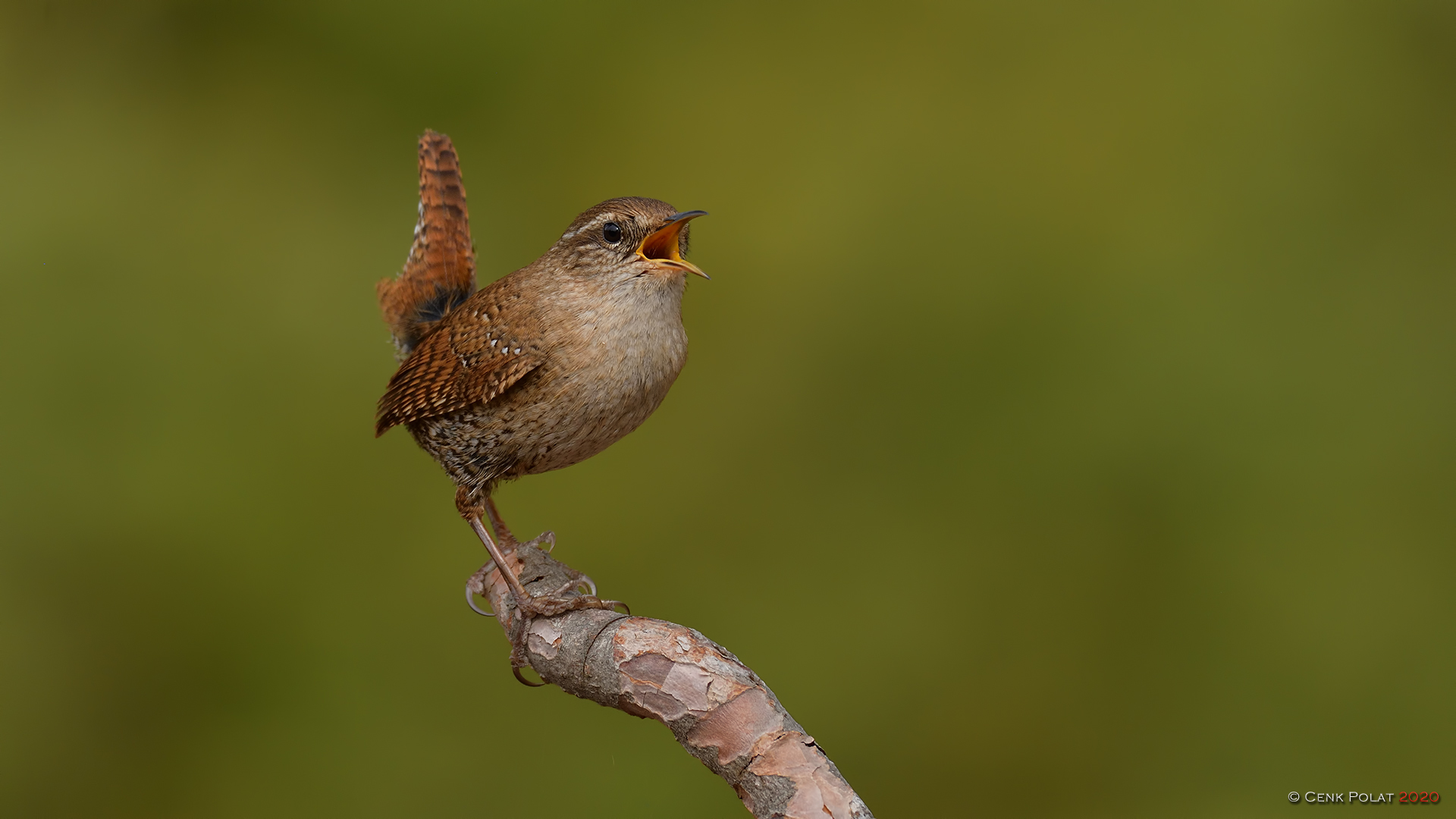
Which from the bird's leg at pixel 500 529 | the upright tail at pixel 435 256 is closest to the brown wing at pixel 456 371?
the upright tail at pixel 435 256

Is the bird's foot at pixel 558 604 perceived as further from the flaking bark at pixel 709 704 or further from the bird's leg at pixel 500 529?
the bird's leg at pixel 500 529

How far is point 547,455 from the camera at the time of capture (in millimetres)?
2221

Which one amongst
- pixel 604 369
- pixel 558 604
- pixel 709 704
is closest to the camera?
pixel 709 704

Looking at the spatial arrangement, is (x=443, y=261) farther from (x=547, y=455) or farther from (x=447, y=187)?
(x=547, y=455)

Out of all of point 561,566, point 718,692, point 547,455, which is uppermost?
point 547,455

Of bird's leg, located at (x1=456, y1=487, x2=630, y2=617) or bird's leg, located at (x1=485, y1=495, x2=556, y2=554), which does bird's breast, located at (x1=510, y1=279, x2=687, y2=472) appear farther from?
bird's leg, located at (x1=485, y1=495, x2=556, y2=554)

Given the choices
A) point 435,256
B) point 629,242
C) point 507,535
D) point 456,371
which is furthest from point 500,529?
point 629,242

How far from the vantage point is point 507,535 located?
2.62 m

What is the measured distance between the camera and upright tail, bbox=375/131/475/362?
2.57m

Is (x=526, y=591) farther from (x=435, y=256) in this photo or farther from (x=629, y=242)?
(x=435, y=256)

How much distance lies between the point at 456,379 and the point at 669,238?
21.5 inches

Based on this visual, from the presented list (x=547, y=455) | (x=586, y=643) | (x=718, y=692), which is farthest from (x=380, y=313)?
(x=718, y=692)

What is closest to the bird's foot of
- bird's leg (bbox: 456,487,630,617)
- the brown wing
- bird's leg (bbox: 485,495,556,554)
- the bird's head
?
bird's leg (bbox: 456,487,630,617)

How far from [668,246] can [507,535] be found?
902 millimetres
